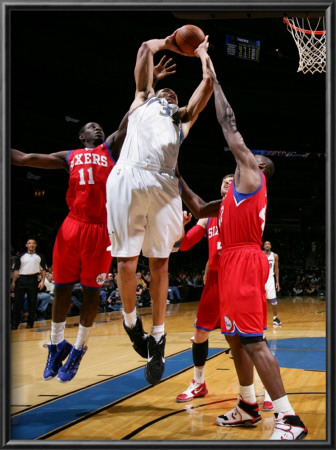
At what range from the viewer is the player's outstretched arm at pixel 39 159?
4.17 m

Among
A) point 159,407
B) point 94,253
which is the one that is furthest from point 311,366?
point 94,253

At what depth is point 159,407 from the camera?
508 centimetres

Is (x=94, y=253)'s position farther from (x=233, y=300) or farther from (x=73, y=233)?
(x=233, y=300)

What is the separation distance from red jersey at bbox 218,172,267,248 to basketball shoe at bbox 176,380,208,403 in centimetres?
184

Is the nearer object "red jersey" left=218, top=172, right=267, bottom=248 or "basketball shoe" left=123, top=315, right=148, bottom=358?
"basketball shoe" left=123, top=315, right=148, bottom=358

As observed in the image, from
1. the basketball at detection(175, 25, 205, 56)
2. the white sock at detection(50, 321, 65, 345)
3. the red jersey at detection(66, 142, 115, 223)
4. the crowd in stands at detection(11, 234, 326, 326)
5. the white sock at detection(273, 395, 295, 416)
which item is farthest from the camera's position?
the crowd in stands at detection(11, 234, 326, 326)

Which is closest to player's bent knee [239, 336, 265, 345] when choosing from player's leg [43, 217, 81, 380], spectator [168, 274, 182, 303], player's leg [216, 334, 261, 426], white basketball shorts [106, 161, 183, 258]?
player's leg [216, 334, 261, 426]

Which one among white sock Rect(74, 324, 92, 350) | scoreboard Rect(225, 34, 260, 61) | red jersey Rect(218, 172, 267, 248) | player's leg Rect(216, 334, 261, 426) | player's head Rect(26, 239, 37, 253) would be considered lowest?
player's leg Rect(216, 334, 261, 426)

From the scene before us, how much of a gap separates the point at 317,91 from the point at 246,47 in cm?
1203

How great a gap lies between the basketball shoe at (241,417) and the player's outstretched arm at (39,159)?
2.47 metres

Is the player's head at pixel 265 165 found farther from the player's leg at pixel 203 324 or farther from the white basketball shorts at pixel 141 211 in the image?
the player's leg at pixel 203 324

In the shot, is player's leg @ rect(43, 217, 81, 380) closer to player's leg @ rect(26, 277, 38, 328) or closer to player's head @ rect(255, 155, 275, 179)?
player's head @ rect(255, 155, 275, 179)

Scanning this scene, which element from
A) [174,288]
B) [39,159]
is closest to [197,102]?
[39,159]

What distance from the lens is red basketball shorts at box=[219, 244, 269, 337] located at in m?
4.08
